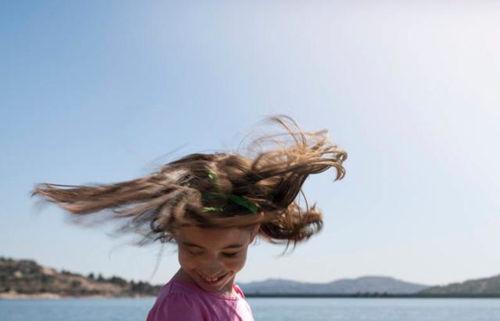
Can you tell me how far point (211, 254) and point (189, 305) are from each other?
20 cm

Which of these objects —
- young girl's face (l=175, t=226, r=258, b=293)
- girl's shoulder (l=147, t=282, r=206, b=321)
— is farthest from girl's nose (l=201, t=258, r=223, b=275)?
girl's shoulder (l=147, t=282, r=206, b=321)

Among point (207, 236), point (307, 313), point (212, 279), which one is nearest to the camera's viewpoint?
point (207, 236)

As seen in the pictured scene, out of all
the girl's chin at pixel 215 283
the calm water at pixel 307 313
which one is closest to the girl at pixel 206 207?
the girl's chin at pixel 215 283

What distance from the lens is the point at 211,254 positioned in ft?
10.0

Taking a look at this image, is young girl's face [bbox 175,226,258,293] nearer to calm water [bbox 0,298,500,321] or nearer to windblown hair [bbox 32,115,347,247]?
windblown hair [bbox 32,115,347,247]

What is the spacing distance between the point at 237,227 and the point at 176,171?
12.5 inches

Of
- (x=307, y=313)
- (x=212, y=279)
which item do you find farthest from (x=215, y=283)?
(x=307, y=313)

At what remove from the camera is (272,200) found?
130 inches

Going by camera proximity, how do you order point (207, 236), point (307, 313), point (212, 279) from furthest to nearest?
1. point (307, 313)
2. point (212, 279)
3. point (207, 236)

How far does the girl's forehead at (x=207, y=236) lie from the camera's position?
3002mm

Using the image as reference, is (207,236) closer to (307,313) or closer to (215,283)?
(215,283)

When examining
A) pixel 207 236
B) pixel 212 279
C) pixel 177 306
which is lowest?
pixel 177 306

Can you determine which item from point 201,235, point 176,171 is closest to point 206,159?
point 176,171

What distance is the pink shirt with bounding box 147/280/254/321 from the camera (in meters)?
3.01
